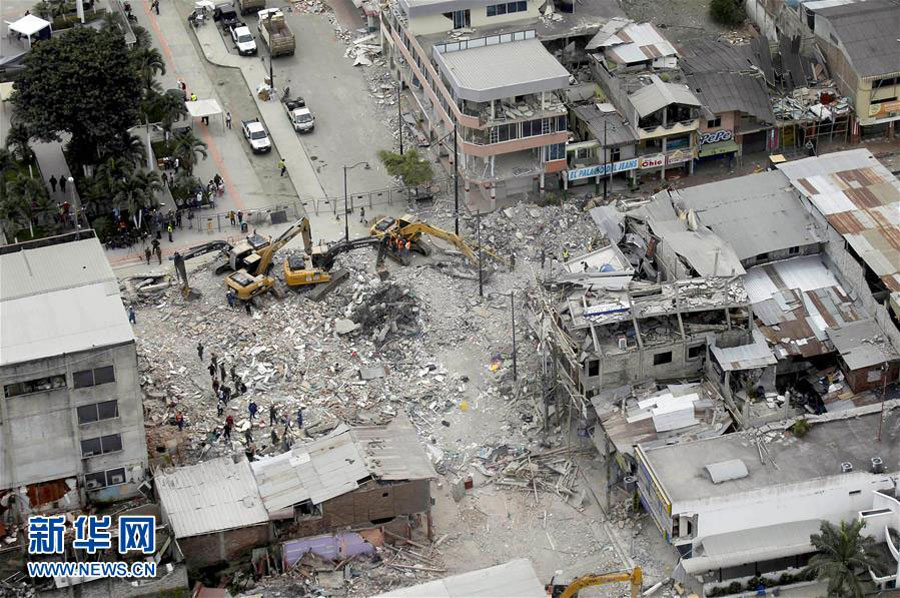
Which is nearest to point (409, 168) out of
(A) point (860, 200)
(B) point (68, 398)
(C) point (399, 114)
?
(C) point (399, 114)

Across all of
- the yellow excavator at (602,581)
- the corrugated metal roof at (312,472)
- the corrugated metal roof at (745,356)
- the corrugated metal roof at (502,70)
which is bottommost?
the yellow excavator at (602,581)

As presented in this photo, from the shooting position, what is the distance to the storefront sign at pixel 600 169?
113 metres

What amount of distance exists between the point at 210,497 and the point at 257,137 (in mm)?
43056

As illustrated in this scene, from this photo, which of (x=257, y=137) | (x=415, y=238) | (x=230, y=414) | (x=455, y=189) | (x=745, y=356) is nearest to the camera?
(x=745, y=356)

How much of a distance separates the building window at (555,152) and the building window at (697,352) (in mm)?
24800

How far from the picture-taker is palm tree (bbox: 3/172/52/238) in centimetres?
10938

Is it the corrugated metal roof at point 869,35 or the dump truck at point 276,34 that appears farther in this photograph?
the dump truck at point 276,34

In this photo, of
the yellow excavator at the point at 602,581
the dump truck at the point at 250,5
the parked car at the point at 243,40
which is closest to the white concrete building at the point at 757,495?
the yellow excavator at the point at 602,581

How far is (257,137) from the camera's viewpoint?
121375 mm

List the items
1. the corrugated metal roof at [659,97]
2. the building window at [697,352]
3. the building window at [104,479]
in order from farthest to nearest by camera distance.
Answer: the corrugated metal roof at [659,97] → the building window at [697,352] → the building window at [104,479]

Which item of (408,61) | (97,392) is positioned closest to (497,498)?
(97,392)

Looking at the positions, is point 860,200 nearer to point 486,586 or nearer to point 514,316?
point 514,316

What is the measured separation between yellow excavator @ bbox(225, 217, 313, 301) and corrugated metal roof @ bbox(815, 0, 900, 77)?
41.2 meters

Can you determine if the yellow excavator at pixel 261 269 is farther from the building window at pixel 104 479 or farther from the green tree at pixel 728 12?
the green tree at pixel 728 12
